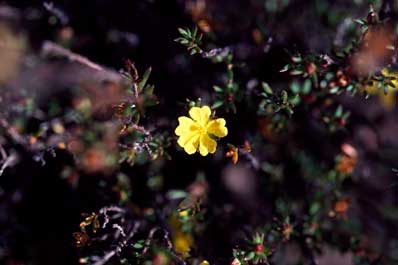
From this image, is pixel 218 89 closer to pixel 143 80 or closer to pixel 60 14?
pixel 143 80

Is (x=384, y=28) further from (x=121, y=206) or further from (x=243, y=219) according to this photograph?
(x=121, y=206)

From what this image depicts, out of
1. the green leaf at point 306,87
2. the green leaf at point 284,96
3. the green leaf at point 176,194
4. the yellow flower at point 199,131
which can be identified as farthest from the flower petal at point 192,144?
the green leaf at point 306,87

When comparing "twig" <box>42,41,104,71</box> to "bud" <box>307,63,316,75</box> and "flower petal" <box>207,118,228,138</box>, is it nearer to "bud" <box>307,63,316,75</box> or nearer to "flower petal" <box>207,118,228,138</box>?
"flower petal" <box>207,118,228,138</box>

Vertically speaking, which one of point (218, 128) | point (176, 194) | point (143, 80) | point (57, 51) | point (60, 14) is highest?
point (143, 80)

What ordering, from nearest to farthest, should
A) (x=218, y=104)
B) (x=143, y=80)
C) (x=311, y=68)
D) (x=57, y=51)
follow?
(x=143, y=80) < (x=311, y=68) < (x=218, y=104) < (x=57, y=51)

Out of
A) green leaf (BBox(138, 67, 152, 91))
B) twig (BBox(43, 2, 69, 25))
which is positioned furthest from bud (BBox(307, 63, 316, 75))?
twig (BBox(43, 2, 69, 25))

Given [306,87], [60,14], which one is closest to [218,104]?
[306,87]

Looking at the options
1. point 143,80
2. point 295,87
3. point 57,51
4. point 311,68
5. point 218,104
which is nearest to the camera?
point 143,80

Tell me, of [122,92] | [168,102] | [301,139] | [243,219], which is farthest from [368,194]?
[122,92]
